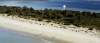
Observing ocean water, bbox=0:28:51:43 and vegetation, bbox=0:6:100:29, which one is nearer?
ocean water, bbox=0:28:51:43

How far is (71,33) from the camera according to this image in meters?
16.0

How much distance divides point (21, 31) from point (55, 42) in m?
4.97

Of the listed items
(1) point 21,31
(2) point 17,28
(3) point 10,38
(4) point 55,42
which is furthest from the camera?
(2) point 17,28

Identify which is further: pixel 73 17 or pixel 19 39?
pixel 73 17

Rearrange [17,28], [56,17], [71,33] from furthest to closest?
1. [56,17]
2. [17,28]
3. [71,33]

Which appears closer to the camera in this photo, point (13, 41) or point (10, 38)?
point (13, 41)

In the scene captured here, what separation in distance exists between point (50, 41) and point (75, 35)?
94.8 inches

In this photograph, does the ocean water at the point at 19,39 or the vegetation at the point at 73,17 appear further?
the vegetation at the point at 73,17

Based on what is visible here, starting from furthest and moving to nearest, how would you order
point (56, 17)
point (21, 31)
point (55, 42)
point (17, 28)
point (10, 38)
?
point (56, 17)
point (17, 28)
point (21, 31)
point (10, 38)
point (55, 42)

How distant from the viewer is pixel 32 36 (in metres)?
15.5

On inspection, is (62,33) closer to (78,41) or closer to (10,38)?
(78,41)

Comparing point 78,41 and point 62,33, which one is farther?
point 62,33

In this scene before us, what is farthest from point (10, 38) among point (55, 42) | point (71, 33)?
point (71, 33)

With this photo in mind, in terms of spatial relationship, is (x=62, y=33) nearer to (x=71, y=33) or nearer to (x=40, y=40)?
(x=71, y=33)
